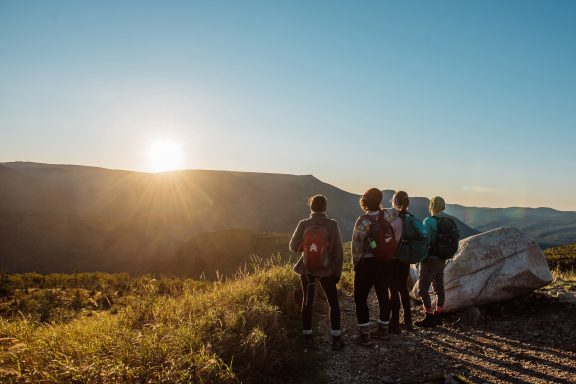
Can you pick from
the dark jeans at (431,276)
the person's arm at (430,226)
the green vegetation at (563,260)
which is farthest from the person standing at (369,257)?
the green vegetation at (563,260)

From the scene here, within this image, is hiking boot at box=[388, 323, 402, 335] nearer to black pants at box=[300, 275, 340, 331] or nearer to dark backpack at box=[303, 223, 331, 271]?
black pants at box=[300, 275, 340, 331]

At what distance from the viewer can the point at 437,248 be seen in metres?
6.12

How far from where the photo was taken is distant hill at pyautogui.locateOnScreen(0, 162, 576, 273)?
50938 mm

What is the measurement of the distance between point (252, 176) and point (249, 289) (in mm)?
103973

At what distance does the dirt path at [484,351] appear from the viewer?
4.62 m

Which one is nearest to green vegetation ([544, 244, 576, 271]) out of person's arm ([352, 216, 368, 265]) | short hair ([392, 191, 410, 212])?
short hair ([392, 191, 410, 212])

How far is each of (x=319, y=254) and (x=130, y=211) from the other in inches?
3230

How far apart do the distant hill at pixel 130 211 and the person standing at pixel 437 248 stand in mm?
33837

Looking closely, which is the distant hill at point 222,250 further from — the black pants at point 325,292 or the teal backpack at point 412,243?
the black pants at point 325,292

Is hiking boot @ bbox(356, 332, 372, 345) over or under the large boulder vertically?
under

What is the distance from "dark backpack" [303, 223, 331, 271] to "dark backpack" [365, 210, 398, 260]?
0.67 m

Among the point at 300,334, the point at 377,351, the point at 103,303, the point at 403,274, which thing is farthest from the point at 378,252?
the point at 103,303

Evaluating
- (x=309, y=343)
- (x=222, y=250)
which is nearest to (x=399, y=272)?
(x=309, y=343)

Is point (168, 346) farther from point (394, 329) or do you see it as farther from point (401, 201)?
point (401, 201)
